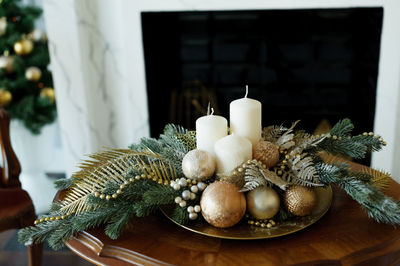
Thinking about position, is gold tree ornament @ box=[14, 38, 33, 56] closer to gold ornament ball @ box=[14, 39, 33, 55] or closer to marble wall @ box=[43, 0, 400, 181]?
gold ornament ball @ box=[14, 39, 33, 55]

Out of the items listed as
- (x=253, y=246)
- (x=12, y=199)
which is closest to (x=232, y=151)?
(x=253, y=246)

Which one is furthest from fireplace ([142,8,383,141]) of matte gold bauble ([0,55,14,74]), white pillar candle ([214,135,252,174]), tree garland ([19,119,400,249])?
white pillar candle ([214,135,252,174])

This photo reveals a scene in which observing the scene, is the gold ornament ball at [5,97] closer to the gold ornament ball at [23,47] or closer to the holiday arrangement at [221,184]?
the gold ornament ball at [23,47]

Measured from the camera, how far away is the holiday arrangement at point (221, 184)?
804 mm

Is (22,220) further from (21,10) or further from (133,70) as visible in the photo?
(21,10)

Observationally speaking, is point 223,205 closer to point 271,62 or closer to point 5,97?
point 271,62

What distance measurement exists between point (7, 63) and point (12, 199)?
998 mm

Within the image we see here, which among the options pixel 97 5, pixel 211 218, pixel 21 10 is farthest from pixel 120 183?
pixel 21 10

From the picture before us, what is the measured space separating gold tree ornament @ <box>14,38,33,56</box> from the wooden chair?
78 centimetres

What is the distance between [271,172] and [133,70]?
1397mm

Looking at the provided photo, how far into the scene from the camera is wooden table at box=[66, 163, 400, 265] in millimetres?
742

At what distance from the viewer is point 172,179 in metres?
0.90

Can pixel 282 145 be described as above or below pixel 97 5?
below

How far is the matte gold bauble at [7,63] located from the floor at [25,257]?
84 cm
